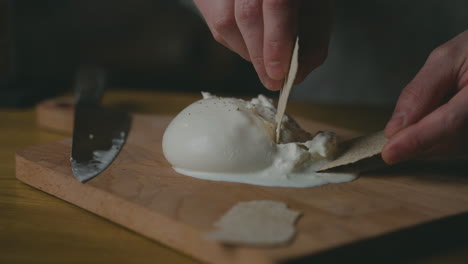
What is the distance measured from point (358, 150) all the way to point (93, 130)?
821mm

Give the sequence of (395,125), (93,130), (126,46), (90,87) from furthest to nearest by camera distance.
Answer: (126,46) → (90,87) → (93,130) → (395,125)

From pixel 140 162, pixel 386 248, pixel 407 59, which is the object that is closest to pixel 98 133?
pixel 140 162

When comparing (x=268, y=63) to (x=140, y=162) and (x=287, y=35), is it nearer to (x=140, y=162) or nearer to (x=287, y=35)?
(x=287, y=35)

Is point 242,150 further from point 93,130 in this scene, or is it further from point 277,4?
point 93,130

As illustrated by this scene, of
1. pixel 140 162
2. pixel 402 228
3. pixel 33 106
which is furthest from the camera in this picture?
pixel 33 106

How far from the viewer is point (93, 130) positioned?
1.74 metres

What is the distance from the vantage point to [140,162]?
148 centimetres

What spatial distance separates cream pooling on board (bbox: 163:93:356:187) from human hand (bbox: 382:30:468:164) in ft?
0.53

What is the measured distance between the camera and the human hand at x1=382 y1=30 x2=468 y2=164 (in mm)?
1276

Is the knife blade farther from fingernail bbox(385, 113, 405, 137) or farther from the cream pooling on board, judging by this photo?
fingernail bbox(385, 113, 405, 137)

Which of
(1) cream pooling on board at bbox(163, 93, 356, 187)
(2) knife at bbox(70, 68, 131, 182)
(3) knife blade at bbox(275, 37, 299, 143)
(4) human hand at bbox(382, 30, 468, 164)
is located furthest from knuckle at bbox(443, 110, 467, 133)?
(2) knife at bbox(70, 68, 131, 182)

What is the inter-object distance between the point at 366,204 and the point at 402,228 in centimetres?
15

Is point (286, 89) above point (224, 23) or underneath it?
underneath

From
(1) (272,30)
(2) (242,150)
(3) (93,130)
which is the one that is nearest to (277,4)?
(1) (272,30)
